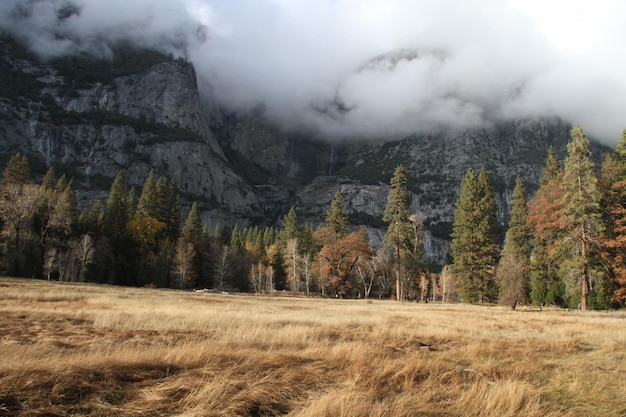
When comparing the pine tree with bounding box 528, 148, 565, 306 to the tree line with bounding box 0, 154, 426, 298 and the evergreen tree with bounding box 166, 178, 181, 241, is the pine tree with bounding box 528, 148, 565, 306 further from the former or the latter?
the evergreen tree with bounding box 166, 178, 181, 241

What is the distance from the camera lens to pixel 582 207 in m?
32.9

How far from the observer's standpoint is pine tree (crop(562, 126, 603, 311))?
108ft

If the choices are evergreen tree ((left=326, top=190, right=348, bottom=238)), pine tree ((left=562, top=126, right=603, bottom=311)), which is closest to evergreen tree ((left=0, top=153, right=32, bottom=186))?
evergreen tree ((left=326, top=190, right=348, bottom=238))

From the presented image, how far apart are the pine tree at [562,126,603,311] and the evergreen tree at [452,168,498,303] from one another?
12514 millimetres

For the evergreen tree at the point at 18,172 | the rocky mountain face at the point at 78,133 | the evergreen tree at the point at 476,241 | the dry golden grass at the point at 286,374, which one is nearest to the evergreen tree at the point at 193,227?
the evergreen tree at the point at 18,172

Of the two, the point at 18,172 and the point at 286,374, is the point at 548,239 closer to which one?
the point at 286,374

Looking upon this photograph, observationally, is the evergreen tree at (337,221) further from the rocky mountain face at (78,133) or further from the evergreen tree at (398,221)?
the rocky mountain face at (78,133)

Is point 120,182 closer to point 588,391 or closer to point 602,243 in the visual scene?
point 602,243

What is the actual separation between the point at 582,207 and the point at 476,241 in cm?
1575

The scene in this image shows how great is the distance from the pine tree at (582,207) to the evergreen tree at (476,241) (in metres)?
12.5

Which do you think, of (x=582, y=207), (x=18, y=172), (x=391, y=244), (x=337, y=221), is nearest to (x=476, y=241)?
(x=391, y=244)

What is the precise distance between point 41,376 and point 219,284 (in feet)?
247

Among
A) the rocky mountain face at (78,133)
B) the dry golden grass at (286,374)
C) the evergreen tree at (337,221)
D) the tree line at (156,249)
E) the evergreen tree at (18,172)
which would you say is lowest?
the dry golden grass at (286,374)

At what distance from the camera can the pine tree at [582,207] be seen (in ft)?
108
